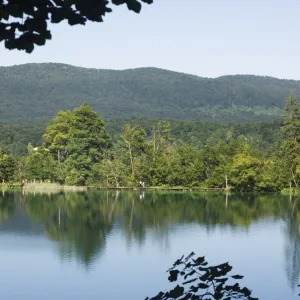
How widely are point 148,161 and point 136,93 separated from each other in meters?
106

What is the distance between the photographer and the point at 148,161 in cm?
3709

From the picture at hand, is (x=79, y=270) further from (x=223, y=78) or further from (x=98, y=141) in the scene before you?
(x=223, y=78)

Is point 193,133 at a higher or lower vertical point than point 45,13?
higher

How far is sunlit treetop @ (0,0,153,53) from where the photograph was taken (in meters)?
1.75

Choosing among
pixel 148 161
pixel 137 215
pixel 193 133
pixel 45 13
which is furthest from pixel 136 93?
pixel 45 13

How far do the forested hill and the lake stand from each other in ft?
284

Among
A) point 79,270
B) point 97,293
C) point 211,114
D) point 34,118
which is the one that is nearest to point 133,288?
point 97,293

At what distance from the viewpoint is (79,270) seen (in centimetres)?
1236

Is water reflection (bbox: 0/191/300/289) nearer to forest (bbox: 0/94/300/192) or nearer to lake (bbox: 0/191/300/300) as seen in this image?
lake (bbox: 0/191/300/300)

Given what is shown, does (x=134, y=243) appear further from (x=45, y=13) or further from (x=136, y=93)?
(x=136, y=93)

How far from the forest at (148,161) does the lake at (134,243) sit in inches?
190

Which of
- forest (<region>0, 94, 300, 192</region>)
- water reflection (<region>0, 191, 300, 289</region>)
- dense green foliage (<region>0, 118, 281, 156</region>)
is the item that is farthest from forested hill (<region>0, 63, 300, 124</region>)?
water reflection (<region>0, 191, 300, 289</region>)

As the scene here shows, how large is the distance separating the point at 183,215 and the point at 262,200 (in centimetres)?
707

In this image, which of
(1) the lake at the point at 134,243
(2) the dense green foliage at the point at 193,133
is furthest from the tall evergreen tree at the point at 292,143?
(2) the dense green foliage at the point at 193,133
